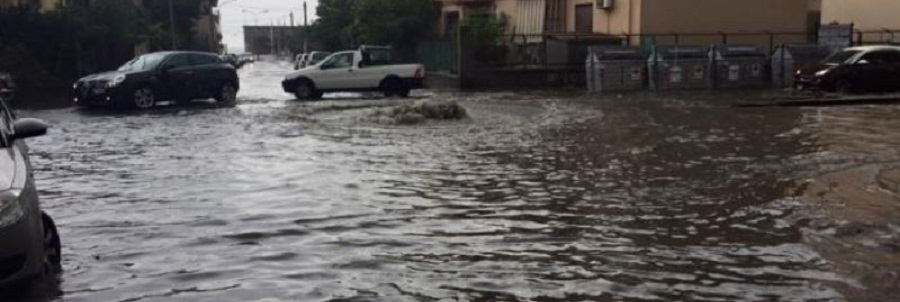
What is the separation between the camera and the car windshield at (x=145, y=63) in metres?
23.5

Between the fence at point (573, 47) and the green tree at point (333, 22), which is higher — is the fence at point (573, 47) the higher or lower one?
the lower one

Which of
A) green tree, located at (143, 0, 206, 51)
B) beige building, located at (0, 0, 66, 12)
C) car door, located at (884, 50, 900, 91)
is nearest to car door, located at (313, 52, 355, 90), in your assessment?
beige building, located at (0, 0, 66, 12)

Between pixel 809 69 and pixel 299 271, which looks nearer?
pixel 299 271

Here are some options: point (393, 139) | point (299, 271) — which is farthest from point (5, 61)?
point (299, 271)

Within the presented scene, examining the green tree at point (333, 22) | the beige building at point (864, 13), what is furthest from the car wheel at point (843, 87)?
the green tree at point (333, 22)

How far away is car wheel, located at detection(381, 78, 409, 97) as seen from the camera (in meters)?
28.4

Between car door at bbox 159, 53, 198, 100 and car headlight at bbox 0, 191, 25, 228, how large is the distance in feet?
61.4

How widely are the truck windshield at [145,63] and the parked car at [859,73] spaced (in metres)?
17.0

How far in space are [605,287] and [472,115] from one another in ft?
45.9

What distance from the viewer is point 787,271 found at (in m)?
6.24

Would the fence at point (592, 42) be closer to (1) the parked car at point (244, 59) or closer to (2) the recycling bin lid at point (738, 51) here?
(2) the recycling bin lid at point (738, 51)

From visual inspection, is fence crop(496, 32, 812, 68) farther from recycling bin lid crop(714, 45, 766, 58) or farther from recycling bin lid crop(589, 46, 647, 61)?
recycling bin lid crop(714, 45, 766, 58)

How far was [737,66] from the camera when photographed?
97.5ft

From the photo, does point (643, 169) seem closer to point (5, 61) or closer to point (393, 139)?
point (393, 139)
